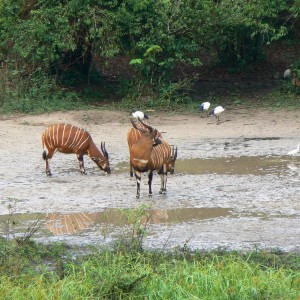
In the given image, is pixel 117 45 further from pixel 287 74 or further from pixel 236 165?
pixel 236 165

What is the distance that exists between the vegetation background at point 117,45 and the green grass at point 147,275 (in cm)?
1129

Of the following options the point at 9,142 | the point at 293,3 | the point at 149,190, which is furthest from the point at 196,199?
the point at 293,3

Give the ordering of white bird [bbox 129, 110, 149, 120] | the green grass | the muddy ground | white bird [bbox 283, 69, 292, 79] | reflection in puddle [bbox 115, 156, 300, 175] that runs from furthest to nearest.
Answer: white bird [bbox 283, 69, 292, 79] < white bird [bbox 129, 110, 149, 120] < reflection in puddle [bbox 115, 156, 300, 175] < the muddy ground < the green grass

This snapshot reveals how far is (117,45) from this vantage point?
19.5 m

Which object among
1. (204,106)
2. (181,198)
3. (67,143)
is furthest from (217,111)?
(181,198)

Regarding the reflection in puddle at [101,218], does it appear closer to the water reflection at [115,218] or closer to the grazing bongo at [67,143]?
the water reflection at [115,218]

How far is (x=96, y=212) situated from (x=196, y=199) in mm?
1511

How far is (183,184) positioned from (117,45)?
745 cm

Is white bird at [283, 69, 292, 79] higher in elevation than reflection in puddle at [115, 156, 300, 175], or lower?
higher

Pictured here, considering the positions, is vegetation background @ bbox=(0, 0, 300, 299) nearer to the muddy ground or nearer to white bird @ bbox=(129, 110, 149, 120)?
the muddy ground

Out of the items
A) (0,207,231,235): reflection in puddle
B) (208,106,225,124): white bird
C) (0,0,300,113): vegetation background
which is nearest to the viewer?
(0,207,231,235): reflection in puddle

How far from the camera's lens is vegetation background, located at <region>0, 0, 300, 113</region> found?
63.4ft

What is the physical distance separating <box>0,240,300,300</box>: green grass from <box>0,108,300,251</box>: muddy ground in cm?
61

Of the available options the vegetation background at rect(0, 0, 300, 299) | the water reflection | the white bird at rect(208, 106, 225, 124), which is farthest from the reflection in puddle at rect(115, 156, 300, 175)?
the vegetation background at rect(0, 0, 300, 299)
